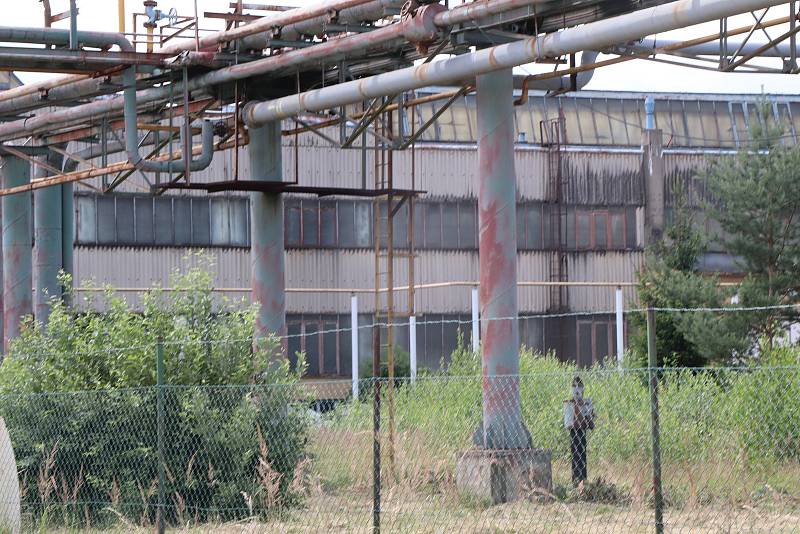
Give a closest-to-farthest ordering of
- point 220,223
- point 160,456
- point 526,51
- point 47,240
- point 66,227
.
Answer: point 160,456
point 526,51
point 47,240
point 66,227
point 220,223

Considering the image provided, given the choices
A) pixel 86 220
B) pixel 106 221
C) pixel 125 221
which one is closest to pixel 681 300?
pixel 125 221

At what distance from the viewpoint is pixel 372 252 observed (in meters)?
43.2

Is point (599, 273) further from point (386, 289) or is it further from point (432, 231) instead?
point (386, 289)

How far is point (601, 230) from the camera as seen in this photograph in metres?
44.5

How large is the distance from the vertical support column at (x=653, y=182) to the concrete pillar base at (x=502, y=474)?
2863 centimetres

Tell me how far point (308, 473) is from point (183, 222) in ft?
87.1

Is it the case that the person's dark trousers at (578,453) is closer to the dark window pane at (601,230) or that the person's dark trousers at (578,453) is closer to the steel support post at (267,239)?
the steel support post at (267,239)

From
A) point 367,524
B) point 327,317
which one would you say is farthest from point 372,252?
point 367,524

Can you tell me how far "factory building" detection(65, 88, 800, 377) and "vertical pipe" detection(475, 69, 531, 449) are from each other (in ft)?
75.9

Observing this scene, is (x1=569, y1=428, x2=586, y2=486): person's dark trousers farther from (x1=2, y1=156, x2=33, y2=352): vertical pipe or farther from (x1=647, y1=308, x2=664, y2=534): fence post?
Result: (x1=2, y1=156, x2=33, y2=352): vertical pipe

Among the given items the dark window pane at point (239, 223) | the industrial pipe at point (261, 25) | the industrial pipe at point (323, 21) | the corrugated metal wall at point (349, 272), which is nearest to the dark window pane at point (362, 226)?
the corrugated metal wall at point (349, 272)

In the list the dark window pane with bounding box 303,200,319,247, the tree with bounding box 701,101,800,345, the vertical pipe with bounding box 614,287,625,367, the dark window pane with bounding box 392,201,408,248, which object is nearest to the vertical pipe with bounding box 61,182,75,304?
the vertical pipe with bounding box 614,287,625,367

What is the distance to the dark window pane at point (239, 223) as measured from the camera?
42156mm

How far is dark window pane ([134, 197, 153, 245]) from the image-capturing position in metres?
41.2
